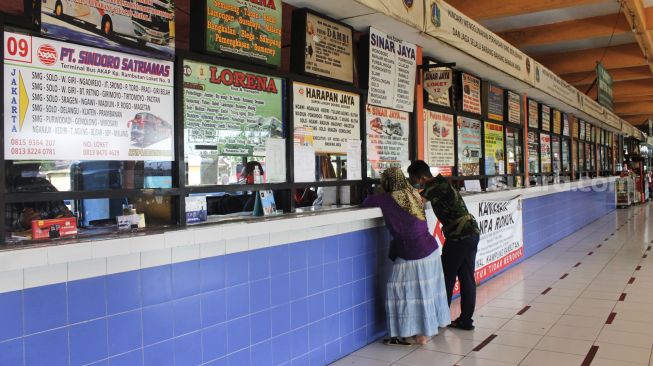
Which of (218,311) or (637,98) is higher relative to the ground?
(637,98)

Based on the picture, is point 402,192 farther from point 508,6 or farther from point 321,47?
point 508,6

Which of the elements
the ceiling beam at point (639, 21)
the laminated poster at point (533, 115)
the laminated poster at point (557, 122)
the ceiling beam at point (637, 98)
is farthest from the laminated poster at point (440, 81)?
the ceiling beam at point (637, 98)

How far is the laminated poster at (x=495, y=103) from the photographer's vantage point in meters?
7.32

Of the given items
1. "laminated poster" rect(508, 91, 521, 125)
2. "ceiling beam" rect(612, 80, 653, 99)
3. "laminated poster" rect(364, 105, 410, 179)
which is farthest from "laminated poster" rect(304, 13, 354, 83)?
"ceiling beam" rect(612, 80, 653, 99)

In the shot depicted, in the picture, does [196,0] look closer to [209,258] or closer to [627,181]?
[209,258]

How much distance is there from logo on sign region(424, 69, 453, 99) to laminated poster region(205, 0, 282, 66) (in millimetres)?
2206

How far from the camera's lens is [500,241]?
6.81 metres

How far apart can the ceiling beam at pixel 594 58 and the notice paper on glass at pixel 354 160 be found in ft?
29.6

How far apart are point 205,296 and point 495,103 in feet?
19.6

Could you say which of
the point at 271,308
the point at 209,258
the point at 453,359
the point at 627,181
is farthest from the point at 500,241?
the point at 627,181

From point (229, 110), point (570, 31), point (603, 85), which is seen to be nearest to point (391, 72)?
point (229, 110)

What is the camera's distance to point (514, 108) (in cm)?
834

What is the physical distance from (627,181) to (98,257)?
1861 centimetres

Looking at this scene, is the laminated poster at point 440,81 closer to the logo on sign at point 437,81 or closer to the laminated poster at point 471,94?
the logo on sign at point 437,81
